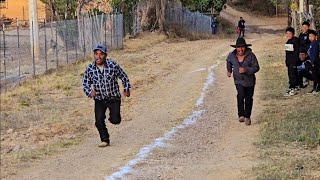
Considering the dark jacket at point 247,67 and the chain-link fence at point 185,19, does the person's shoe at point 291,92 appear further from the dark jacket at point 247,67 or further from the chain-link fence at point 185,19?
the chain-link fence at point 185,19

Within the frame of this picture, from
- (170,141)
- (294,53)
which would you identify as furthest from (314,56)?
(170,141)

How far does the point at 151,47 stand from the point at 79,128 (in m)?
20.8

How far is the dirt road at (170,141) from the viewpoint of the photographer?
7859 millimetres

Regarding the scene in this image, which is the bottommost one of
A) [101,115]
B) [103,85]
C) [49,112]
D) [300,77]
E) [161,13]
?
[49,112]

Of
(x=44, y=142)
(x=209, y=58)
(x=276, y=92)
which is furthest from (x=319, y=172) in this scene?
(x=209, y=58)

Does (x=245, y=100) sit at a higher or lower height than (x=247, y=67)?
lower

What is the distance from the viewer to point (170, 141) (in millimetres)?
9680

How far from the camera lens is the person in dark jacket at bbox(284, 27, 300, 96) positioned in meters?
13.4

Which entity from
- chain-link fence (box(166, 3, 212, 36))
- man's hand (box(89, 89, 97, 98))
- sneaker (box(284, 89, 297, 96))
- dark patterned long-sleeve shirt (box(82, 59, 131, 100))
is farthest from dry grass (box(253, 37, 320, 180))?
chain-link fence (box(166, 3, 212, 36))

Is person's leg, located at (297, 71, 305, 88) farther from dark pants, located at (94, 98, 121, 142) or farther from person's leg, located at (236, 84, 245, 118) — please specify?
dark pants, located at (94, 98, 121, 142)

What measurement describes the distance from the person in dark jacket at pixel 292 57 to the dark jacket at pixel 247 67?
2.92 m

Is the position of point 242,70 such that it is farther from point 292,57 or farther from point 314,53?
point 292,57

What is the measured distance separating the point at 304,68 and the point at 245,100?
11.8 feet

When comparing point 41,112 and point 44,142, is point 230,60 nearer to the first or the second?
point 44,142
